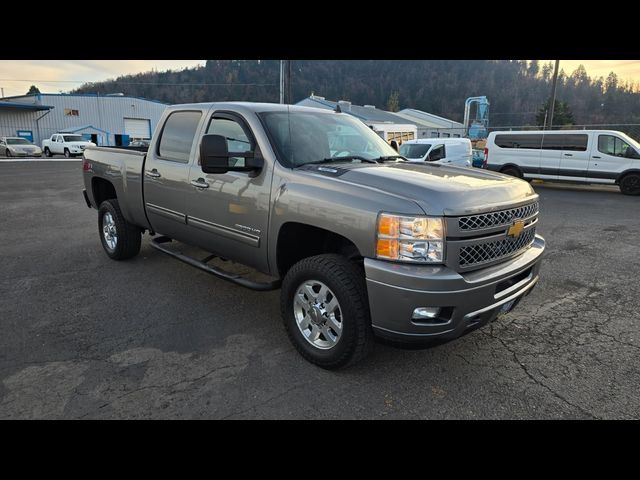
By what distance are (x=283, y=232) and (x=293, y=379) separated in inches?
44.8

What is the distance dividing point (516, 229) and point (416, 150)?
44.3 ft

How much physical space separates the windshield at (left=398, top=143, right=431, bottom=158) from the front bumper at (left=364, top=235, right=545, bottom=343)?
1361 centimetres

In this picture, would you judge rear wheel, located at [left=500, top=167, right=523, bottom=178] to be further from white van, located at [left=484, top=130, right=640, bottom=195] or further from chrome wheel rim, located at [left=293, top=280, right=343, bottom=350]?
chrome wheel rim, located at [left=293, top=280, right=343, bottom=350]

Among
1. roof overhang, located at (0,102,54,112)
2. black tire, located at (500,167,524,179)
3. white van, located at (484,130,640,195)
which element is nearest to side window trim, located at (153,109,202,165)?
black tire, located at (500,167,524,179)

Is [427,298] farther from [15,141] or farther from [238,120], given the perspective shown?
[15,141]

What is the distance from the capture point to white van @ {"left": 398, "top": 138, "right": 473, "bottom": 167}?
52.3ft

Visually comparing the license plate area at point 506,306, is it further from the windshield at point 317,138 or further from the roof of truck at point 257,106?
the roof of truck at point 257,106

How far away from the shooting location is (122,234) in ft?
18.5

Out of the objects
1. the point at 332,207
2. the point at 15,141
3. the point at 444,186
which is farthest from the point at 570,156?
the point at 15,141

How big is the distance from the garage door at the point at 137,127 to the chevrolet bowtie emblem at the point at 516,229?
52.9 m

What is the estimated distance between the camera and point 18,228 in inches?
315

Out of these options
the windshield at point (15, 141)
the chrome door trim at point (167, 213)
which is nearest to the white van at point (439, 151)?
the chrome door trim at point (167, 213)

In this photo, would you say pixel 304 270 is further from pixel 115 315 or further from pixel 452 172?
pixel 115 315
